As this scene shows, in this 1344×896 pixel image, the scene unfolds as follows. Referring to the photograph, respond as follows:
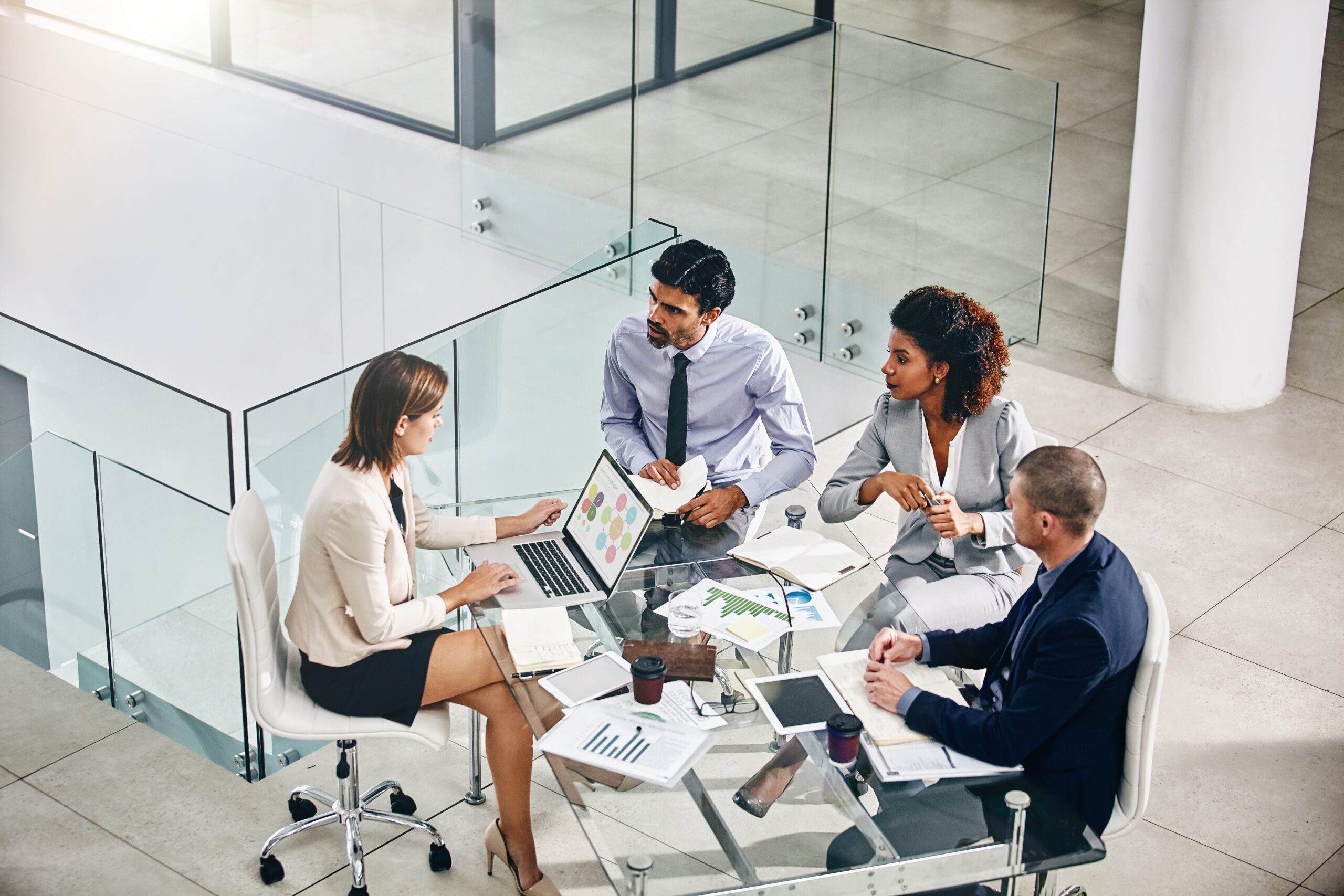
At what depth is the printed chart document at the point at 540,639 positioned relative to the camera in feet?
10.4

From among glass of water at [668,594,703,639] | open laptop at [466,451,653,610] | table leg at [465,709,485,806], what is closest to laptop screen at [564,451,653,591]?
open laptop at [466,451,653,610]

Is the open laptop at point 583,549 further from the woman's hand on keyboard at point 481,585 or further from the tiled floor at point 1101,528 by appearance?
the tiled floor at point 1101,528

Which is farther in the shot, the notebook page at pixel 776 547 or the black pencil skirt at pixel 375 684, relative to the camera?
the notebook page at pixel 776 547

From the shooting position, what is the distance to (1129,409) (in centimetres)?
618

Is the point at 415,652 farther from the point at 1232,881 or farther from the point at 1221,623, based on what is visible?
the point at 1221,623

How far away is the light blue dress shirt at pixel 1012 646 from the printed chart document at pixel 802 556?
0.37 m

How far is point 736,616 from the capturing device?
3332 mm

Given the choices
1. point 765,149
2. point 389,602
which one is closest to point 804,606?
point 389,602

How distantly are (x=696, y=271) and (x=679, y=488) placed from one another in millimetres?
607

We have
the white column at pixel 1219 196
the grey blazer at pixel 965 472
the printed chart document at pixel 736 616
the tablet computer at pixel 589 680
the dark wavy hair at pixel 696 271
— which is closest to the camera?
the tablet computer at pixel 589 680

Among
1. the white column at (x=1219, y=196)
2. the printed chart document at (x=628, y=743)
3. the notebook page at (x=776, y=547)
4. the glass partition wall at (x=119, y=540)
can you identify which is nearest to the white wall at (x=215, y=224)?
the white column at (x=1219, y=196)

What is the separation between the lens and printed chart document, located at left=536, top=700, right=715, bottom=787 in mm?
2791

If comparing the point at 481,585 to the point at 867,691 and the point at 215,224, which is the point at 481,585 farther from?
the point at 215,224

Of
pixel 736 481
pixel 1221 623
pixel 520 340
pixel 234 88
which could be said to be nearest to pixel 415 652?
pixel 736 481
